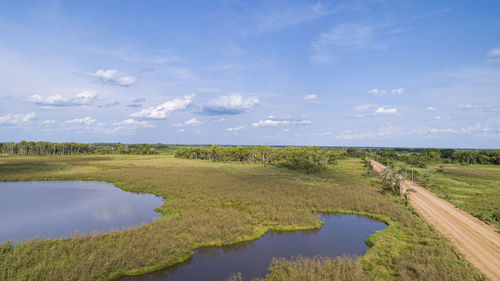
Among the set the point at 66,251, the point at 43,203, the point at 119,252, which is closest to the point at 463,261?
the point at 119,252

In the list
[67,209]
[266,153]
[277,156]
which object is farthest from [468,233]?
[266,153]

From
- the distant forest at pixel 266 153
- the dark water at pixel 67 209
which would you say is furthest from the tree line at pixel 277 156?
the dark water at pixel 67 209

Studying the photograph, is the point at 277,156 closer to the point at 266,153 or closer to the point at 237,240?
the point at 266,153

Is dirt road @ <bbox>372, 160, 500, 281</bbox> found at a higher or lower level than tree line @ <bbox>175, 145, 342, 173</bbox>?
lower

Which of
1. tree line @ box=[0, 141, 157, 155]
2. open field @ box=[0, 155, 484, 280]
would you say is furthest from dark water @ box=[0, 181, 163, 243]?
tree line @ box=[0, 141, 157, 155]

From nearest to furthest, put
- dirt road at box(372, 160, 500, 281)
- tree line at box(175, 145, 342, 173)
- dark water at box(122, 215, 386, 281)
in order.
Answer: dark water at box(122, 215, 386, 281), dirt road at box(372, 160, 500, 281), tree line at box(175, 145, 342, 173)

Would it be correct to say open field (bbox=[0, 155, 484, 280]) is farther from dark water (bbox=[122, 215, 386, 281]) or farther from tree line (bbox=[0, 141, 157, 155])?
tree line (bbox=[0, 141, 157, 155])

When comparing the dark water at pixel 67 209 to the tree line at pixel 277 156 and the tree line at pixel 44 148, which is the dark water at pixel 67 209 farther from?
the tree line at pixel 44 148
